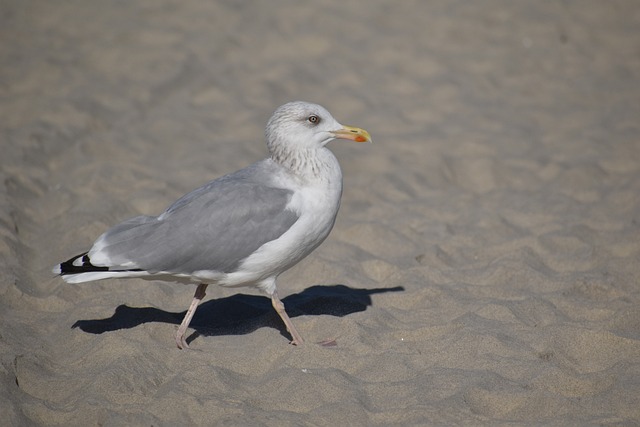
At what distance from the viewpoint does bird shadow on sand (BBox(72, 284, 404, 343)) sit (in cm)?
508

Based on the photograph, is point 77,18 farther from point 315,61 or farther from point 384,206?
point 384,206

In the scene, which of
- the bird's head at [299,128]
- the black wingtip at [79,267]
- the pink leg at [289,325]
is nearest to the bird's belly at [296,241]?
the pink leg at [289,325]

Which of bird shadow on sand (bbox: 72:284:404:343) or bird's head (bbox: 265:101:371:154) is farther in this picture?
bird shadow on sand (bbox: 72:284:404:343)

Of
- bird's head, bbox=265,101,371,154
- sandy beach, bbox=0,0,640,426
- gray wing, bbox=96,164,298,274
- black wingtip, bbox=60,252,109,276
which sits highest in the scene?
bird's head, bbox=265,101,371,154

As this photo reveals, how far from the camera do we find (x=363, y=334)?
4832 mm

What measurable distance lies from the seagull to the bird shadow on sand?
37cm

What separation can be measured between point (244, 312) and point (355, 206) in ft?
6.73

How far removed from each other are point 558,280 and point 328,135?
80.9 inches

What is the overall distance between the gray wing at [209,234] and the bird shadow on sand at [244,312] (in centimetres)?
59

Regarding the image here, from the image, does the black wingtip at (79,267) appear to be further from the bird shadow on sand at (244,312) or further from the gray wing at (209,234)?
the bird shadow on sand at (244,312)

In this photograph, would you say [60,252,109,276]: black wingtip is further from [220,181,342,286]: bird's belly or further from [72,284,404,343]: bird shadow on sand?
[220,181,342,286]: bird's belly

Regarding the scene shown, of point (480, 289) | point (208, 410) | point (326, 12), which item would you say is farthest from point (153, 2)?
point (208, 410)

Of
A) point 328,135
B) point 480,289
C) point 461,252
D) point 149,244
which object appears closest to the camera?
point 149,244

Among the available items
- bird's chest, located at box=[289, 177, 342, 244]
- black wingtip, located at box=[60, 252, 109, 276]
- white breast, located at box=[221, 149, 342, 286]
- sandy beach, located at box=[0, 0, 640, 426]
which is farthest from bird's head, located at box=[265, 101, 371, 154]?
black wingtip, located at box=[60, 252, 109, 276]
